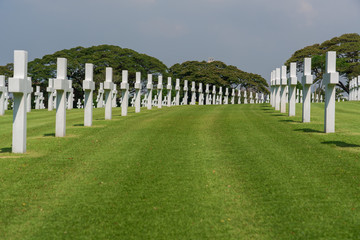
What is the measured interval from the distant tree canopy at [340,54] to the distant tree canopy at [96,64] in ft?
74.8

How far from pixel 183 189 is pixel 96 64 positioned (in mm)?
55952

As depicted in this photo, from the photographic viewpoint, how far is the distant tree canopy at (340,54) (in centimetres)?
6034

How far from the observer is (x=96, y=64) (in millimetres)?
60781

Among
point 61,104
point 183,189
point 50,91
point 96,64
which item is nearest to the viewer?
point 183,189

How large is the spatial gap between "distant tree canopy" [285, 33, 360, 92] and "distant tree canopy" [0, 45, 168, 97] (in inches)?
898

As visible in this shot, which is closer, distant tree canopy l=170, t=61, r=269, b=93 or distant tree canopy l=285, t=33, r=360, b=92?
distant tree canopy l=285, t=33, r=360, b=92

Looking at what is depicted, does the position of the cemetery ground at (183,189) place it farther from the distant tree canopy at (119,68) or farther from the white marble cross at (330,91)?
the distant tree canopy at (119,68)

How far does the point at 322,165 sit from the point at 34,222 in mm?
5802

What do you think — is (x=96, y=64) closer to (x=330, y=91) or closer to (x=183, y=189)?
(x=330, y=91)

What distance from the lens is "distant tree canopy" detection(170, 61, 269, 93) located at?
66.8m

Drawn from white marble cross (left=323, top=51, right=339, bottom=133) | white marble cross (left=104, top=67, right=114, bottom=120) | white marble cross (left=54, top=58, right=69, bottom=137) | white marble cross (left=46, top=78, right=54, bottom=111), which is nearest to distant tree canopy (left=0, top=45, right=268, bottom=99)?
white marble cross (left=46, top=78, right=54, bottom=111)

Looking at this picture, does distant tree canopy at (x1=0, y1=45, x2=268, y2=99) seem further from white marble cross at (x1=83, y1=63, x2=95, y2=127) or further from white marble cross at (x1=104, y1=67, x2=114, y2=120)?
white marble cross at (x1=83, y1=63, x2=95, y2=127)

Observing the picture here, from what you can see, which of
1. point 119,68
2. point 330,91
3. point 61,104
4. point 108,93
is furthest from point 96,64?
point 330,91

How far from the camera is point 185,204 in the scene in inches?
245
